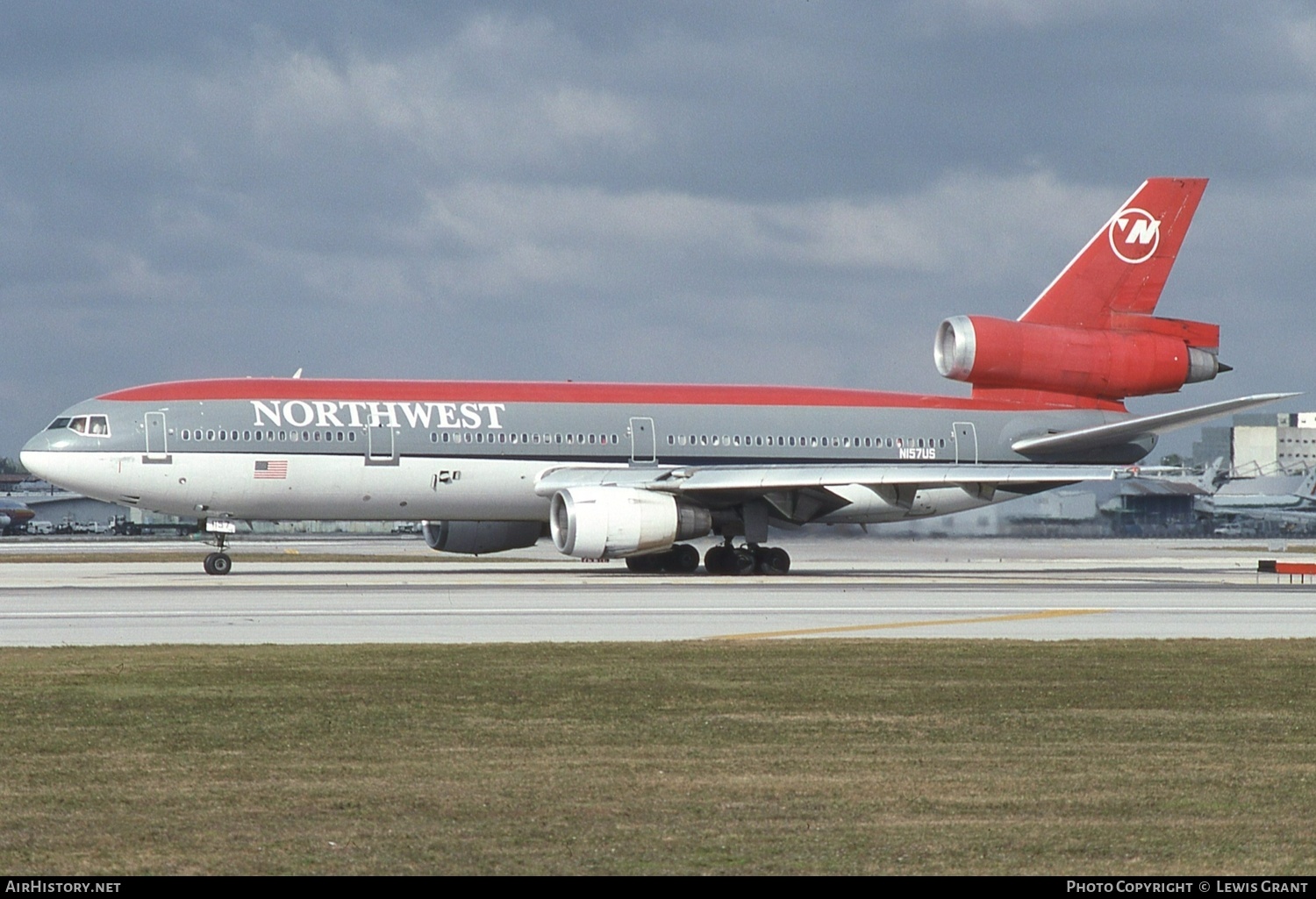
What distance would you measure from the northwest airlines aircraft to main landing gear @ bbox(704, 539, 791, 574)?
0.05 m

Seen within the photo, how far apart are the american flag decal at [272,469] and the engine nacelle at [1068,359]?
55.4ft

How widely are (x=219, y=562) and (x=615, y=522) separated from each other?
30.9ft

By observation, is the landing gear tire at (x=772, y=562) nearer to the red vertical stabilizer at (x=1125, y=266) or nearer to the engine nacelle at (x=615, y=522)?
the engine nacelle at (x=615, y=522)

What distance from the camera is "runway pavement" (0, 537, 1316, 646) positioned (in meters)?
21.6

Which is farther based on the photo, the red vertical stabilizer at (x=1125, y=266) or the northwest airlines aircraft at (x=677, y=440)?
the red vertical stabilizer at (x=1125, y=266)

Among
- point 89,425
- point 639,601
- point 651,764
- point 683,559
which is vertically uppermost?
point 89,425

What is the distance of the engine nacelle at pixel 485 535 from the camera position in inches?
1576

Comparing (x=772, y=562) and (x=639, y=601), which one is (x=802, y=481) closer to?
(x=772, y=562)

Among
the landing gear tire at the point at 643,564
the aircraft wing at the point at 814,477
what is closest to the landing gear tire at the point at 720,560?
the landing gear tire at the point at 643,564

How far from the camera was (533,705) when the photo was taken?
1389 cm

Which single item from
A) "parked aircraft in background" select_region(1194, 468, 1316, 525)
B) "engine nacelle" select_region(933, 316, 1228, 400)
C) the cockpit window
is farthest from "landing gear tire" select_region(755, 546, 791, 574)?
"parked aircraft in background" select_region(1194, 468, 1316, 525)

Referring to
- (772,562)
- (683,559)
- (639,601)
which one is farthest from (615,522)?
(639,601)

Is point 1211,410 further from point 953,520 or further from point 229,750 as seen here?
point 229,750

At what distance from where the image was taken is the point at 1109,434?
40312 millimetres
